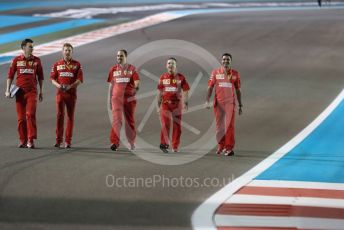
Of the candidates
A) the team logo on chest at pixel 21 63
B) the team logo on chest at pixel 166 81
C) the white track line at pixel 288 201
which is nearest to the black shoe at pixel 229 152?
the team logo on chest at pixel 166 81

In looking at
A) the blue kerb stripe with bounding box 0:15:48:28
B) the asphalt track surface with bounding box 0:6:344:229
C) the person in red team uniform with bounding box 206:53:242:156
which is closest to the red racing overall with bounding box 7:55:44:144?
the asphalt track surface with bounding box 0:6:344:229

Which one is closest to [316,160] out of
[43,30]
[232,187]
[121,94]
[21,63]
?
[232,187]

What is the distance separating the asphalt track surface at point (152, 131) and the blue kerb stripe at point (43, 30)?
4.09 m

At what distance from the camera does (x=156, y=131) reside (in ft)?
58.4

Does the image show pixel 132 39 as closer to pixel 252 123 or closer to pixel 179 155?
pixel 252 123

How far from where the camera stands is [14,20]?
42094 mm

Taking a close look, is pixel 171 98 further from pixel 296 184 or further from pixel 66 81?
pixel 296 184

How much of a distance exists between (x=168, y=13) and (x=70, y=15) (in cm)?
562

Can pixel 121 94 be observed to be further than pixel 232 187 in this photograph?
Yes

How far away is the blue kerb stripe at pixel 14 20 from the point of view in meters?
41.0

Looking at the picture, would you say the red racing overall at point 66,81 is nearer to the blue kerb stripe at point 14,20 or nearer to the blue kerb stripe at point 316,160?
the blue kerb stripe at point 316,160

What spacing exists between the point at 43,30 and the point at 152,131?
22.3m

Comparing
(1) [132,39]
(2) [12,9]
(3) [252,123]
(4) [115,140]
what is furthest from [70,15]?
(4) [115,140]

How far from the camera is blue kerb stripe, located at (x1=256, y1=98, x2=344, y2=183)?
1362 centimetres
